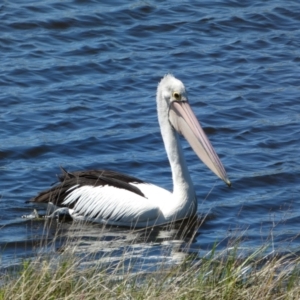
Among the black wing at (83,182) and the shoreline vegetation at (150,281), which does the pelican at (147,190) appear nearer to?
the black wing at (83,182)

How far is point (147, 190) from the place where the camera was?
27.3ft

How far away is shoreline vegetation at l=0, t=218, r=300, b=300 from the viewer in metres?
4.72

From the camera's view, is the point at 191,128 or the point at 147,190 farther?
the point at 191,128

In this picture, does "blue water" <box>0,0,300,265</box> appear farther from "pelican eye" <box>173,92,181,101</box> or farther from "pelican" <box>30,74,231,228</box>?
"pelican eye" <box>173,92,181,101</box>

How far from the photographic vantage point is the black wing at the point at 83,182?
828 cm

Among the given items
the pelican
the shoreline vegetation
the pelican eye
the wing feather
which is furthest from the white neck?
the shoreline vegetation

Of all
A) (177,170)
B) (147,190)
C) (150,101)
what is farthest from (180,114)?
(150,101)

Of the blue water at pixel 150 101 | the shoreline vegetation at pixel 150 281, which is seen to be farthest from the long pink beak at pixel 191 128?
the shoreline vegetation at pixel 150 281

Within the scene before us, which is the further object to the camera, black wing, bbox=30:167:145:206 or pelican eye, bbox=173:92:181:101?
pelican eye, bbox=173:92:181:101

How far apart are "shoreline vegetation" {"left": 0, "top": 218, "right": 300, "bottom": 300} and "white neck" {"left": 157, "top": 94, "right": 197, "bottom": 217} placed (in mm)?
2872

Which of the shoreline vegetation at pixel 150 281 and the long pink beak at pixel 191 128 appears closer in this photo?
the shoreline vegetation at pixel 150 281

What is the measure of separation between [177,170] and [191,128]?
0.40 meters

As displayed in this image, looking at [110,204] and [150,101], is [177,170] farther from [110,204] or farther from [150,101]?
[150,101]

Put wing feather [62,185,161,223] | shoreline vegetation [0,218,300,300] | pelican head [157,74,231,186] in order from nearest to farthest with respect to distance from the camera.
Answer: shoreline vegetation [0,218,300,300]
wing feather [62,185,161,223]
pelican head [157,74,231,186]
